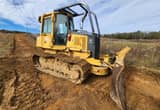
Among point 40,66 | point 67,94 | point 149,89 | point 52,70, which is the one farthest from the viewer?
point 40,66

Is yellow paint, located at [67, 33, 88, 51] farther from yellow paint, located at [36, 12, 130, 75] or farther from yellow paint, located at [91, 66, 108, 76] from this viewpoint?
yellow paint, located at [91, 66, 108, 76]

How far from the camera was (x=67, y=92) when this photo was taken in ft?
21.0

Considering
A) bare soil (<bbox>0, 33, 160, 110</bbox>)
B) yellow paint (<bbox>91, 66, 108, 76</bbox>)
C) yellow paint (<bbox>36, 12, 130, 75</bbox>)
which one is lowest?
bare soil (<bbox>0, 33, 160, 110</bbox>)

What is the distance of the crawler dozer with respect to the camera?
22.2ft

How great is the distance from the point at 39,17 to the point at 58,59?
270 centimetres

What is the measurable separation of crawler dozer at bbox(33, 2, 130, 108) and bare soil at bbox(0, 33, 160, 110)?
0.34 meters

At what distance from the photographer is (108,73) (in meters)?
7.13

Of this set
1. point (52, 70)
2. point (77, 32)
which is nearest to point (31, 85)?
point (52, 70)

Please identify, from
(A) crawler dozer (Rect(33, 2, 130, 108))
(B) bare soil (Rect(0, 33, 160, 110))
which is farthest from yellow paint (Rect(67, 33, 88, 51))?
(B) bare soil (Rect(0, 33, 160, 110))

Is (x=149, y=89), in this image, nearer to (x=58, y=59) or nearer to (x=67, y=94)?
(x=67, y=94)

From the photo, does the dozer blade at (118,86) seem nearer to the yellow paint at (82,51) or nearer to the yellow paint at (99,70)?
the yellow paint at (82,51)

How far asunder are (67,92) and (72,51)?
181 cm

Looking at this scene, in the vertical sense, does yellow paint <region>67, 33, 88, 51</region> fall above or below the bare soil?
above

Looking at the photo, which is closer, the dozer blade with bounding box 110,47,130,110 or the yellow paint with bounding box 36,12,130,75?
the dozer blade with bounding box 110,47,130,110
